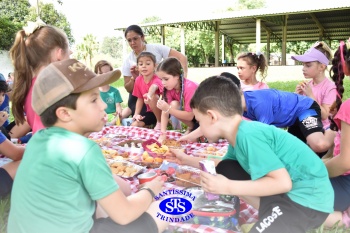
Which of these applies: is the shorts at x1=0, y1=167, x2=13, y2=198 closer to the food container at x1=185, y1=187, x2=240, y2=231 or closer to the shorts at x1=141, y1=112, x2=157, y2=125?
the food container at x1=185, y1=187, x2=240, y2=231

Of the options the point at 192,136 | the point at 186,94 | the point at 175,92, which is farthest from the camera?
the point at 175,92

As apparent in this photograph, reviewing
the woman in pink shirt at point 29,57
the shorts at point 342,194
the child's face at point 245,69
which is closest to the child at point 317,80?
the child's face at point 245,69

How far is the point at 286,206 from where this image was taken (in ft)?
5.43

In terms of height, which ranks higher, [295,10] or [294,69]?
[295,10]

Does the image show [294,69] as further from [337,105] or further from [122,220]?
[122,220]

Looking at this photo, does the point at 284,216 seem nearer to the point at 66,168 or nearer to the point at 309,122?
the point at 66,168

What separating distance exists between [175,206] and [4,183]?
1185 millimetres

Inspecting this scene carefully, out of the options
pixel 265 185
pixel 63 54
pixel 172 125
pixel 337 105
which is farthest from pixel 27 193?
pixel 172 125

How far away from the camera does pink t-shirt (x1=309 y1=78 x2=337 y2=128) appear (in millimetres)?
3342

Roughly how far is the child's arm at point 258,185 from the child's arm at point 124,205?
31 centimetres

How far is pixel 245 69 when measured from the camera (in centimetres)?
377

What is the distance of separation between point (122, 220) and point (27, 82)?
1.40m

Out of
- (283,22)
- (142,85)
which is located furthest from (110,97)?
(283,22)

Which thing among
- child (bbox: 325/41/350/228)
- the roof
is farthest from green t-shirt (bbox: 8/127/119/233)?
the roof
